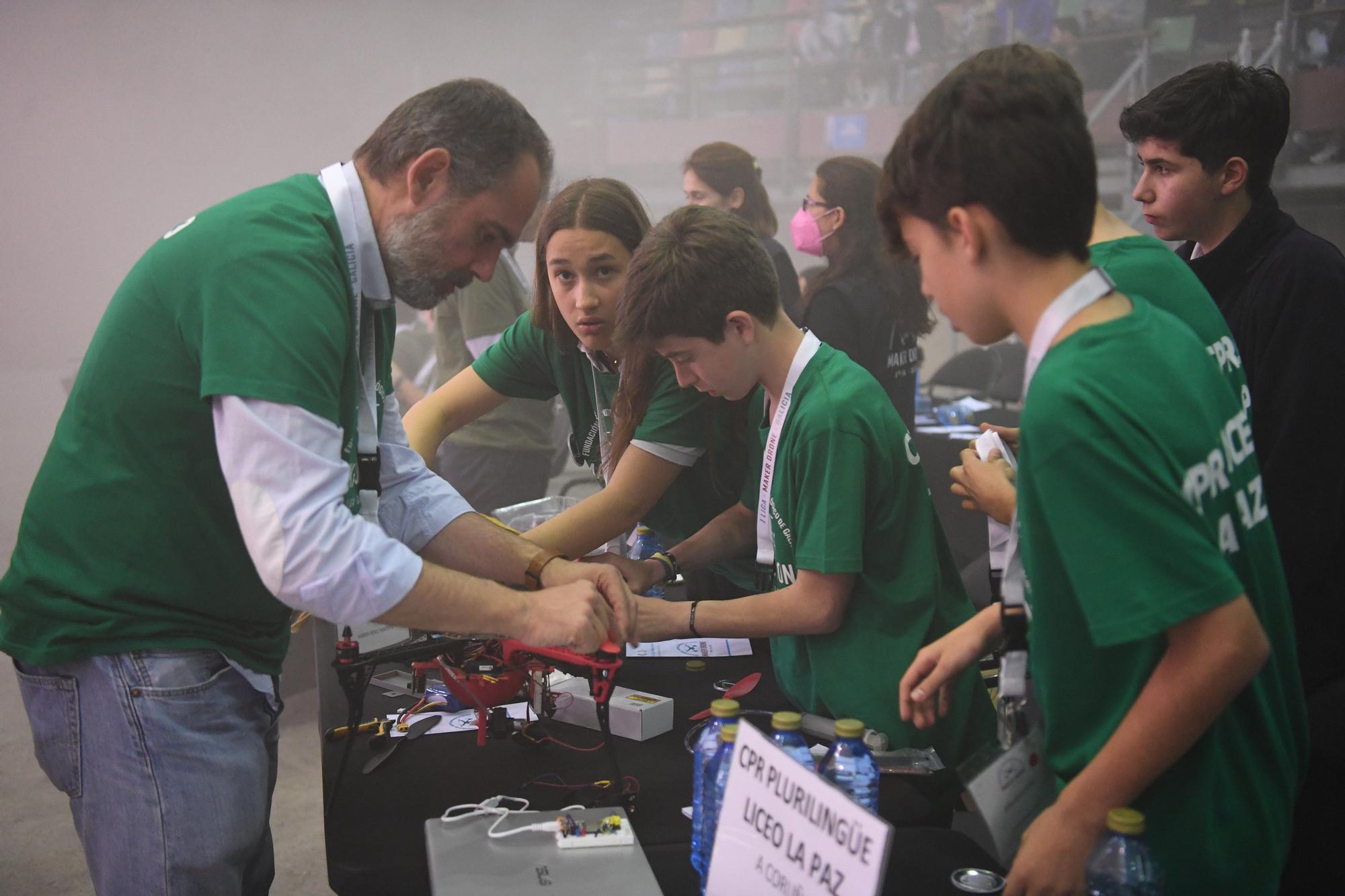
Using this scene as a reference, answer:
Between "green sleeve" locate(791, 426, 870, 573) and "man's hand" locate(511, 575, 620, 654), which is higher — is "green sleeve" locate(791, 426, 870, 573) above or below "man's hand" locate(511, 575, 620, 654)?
above

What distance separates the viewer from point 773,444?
65.1 inches

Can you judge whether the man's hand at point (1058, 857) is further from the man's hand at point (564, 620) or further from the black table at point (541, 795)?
the man's hand at point (564, 620)

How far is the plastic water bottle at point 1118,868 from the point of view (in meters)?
0.94

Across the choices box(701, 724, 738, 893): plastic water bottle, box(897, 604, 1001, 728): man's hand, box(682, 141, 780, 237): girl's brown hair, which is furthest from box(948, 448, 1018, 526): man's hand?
box(682, 141, 780, 237): girl's brown hair

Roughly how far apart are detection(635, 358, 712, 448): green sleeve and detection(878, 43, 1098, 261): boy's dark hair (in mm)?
1036

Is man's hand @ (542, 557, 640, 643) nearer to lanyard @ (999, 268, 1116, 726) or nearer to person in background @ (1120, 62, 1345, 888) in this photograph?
lanyard @ (999, 268, 1116, 726)

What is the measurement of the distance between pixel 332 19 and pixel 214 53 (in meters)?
0.76

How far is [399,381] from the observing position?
199 inches

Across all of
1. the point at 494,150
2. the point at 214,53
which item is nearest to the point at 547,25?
the point at 214,53

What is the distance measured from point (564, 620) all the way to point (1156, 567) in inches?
30.3

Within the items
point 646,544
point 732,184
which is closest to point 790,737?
point 646,544

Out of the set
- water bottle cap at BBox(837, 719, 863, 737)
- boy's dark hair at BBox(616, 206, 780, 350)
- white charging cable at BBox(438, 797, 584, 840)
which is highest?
boy's dark hair at BBox(616, 206, 780, 350)

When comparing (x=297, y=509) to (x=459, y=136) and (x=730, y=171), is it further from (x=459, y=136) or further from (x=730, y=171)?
(x=730, y=171)

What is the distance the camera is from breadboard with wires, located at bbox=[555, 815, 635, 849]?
1.24 metres
